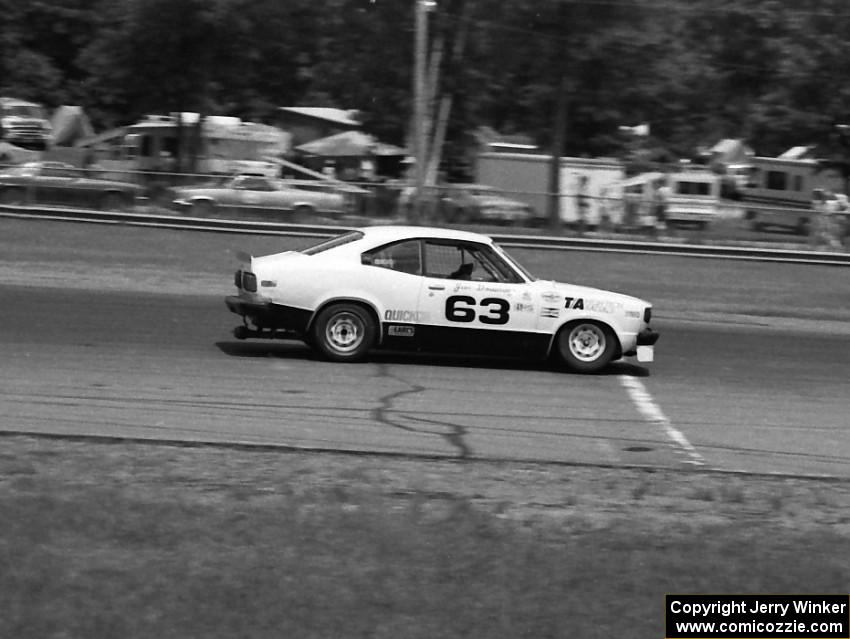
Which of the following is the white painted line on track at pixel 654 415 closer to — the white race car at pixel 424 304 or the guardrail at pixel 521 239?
the white race car at pixel 424 304

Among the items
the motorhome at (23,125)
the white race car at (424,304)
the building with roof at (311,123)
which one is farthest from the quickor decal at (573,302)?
the building with roof at (311,123)

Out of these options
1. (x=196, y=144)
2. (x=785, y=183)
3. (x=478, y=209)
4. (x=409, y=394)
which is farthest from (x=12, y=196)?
(x=785, y=183)

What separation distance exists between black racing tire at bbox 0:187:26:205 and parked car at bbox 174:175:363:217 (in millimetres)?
2775

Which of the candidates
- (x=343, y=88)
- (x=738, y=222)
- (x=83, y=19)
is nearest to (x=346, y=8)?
(x=343, y=88)

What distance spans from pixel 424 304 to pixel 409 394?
1.51m

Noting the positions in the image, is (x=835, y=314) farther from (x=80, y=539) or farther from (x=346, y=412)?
(x=80, y=539)

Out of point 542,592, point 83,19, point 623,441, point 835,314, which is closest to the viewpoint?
point 542,592

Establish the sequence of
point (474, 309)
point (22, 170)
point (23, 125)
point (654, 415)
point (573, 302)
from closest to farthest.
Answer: point (654, 415) → point (474, 309) → point (573, 302) → point (22, 170) → point (23, 125)

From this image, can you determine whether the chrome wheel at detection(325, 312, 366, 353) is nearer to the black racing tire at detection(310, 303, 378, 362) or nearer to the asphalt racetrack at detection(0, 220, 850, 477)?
the black racing tire at detection(310, 303, 378, 362)

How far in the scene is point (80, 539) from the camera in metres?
5.79

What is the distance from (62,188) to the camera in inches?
944

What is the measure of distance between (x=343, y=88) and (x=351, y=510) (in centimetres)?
3441

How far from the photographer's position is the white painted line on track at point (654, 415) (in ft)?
29.2

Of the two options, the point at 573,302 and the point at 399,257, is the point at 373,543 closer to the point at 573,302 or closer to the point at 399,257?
the point at 399,257
